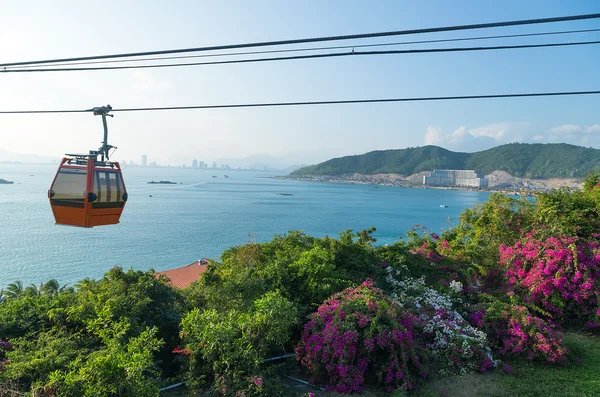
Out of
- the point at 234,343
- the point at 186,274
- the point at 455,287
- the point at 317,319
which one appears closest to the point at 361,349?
the point at 317,319

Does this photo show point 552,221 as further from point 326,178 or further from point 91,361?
point 326,178

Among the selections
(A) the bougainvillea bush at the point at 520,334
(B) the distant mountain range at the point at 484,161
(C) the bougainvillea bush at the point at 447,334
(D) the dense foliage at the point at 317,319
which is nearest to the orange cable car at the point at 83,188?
(D) the dense foliage at the point at 317,319

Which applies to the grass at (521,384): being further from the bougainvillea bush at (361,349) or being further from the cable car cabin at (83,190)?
the cable car cabin at (83,190)

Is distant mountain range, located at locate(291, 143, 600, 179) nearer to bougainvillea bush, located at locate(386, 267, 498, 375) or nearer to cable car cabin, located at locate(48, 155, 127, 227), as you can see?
bougainvillea bush, located at locate(386, 267, 498, 375)

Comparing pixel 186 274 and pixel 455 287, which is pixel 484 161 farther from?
pixel 455 287

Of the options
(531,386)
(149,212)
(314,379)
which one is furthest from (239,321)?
(149,212)

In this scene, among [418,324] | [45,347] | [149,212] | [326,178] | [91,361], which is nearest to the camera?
[91,361]
